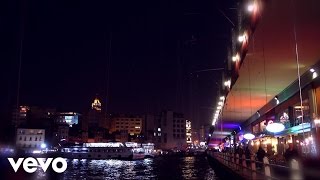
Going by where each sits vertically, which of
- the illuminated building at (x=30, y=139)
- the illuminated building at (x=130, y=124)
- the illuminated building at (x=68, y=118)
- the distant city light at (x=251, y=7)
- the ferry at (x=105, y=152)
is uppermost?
the illuminated building at (x=68, y=118)

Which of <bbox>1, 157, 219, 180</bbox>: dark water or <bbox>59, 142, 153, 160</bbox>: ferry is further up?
<bbox>59, 142, 153, 160</bbox>: ferry

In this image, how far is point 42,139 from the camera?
421 feet

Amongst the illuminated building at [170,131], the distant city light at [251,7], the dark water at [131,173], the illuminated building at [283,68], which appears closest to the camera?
the illuminated building at [283,68]

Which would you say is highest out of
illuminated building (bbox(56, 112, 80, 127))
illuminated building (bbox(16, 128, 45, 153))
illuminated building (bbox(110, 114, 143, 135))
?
illuminated building (bbox(56, 112, 80, 127))

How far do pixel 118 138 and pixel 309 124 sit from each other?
14290 centimetres

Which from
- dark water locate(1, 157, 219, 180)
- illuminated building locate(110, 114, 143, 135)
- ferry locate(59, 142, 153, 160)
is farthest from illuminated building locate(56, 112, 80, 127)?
dark water locate(1, 157, 219, 180)

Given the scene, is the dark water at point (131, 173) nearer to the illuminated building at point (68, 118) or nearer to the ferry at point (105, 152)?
the ferry at point (105, 152)

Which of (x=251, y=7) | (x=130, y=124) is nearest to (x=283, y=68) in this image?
(x=251, y=7)

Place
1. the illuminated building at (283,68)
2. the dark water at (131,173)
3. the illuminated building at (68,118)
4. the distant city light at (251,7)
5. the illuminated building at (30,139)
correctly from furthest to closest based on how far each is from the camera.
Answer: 1. the illuminated building at (68,118)
2. the illuminated building at (30,139)
3. the dark water at (131,173)
4. the distant city light at (251,7)
5. the illuminated building at (283,68)

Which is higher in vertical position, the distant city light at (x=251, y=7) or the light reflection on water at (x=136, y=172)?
the distant city light at (x=251, y=7)

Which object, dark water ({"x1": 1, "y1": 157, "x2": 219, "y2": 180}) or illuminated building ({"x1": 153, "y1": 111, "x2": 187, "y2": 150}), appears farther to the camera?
illuminated building ({"x1": 153, "y1": 111, "x2": 187, "y2": 150})

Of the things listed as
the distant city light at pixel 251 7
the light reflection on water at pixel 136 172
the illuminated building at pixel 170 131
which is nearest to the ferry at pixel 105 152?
the light reflection on water at pixel 136 172

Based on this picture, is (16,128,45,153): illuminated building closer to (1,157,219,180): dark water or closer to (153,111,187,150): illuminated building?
(153,111,187,150): illuminated building

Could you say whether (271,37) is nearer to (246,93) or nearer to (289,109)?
(289,109)
